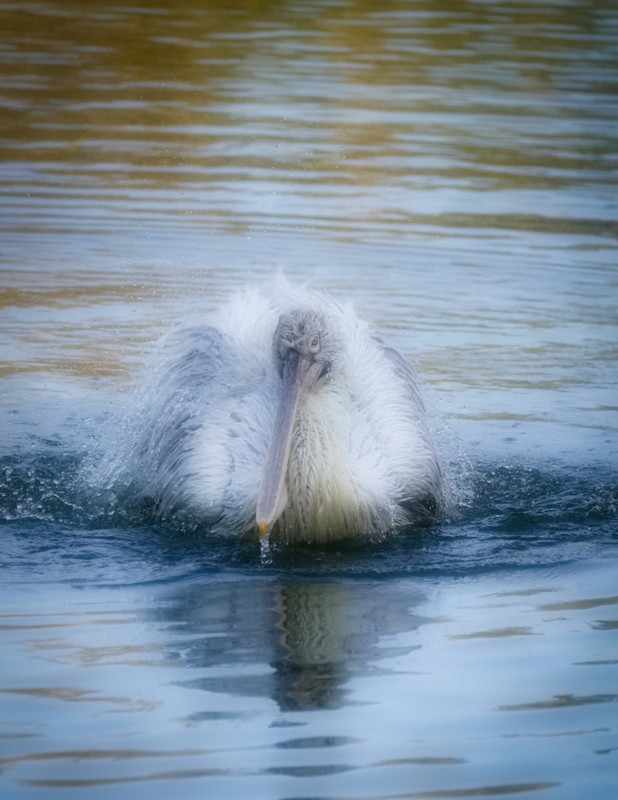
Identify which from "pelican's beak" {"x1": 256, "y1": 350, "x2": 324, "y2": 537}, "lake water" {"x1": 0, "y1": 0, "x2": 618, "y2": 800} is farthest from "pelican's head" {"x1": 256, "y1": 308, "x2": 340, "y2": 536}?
"lake water" {"x1": 0, "y1": 0, "x2": 618, "y2": 800}

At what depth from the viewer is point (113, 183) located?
13.4 meters

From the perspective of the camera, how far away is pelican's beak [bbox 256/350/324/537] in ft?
19.8

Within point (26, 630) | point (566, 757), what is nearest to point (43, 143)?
point (26, 630)

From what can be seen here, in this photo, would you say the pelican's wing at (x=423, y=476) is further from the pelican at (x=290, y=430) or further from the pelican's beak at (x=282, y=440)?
the pelican's beak at (x=282, y=440)

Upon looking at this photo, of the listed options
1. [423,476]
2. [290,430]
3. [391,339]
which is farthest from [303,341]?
[391,339]

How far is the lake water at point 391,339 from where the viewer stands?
4.61 meters

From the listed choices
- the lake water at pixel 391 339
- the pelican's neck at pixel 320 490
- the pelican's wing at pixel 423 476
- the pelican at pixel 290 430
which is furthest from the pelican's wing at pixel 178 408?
the pelican's wing at pixel 423 476

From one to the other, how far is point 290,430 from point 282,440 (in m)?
0.06

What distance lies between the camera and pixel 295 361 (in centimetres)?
657

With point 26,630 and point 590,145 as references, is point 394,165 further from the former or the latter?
point 26,630

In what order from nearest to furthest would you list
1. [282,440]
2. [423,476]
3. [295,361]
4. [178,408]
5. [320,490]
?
[282,440]
[320,490]
[295,361]
[423,476]
[178,408]

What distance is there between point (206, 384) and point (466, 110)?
983 cm

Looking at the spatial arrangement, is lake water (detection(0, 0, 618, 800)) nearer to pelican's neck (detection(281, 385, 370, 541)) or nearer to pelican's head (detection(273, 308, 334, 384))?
pelican's neck (detection(281, 385, 370, 541))

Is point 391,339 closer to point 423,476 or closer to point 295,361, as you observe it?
point 423,476
